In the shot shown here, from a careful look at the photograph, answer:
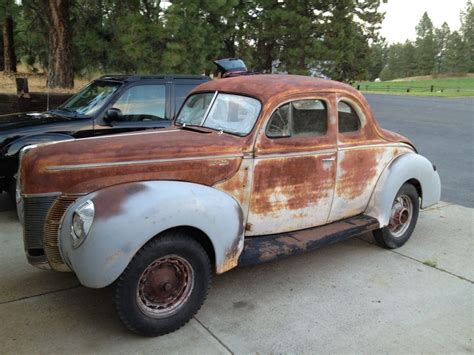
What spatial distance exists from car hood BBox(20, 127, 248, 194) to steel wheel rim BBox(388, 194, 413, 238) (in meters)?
2.21

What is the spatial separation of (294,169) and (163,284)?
60.9 inches

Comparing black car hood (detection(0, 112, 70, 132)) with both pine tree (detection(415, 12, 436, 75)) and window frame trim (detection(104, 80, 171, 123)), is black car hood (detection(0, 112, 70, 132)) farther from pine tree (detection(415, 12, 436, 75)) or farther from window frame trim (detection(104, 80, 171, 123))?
pine tree (detection(415, 12, 436, 75))

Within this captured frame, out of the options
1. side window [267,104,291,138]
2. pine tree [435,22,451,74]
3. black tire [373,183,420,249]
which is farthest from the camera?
A: pine tree [435,22,451,74]

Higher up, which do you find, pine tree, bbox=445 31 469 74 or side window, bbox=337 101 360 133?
pine tree, bbox=445 31 469 74

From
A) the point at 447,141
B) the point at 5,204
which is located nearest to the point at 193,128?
the point at 5,204

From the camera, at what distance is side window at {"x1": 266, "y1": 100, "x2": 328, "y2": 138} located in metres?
4.16

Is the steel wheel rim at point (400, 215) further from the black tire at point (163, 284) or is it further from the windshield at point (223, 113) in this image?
the black tire at point (163, 284)

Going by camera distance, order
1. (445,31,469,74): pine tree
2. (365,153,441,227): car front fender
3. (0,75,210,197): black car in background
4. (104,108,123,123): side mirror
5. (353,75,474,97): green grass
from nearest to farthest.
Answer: (365,153,441,227): car front fender < (0,75,210,197): black car in background < (104,108,123,123): side mirror < (353,75,474,97): green grass < (445,31,469,74): pine tree

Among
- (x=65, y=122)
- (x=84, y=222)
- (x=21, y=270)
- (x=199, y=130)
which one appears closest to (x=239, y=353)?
(x=84, y=222)

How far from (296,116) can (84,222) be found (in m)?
2.13

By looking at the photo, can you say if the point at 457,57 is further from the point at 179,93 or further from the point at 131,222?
the point at 131,222

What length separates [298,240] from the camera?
420 centimetres

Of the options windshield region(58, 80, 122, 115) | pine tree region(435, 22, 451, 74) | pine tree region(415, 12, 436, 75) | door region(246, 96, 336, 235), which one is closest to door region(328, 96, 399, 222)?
door region(246, 96, 336, 235)

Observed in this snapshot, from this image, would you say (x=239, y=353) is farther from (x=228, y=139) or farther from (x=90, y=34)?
(x=90, y=34)
